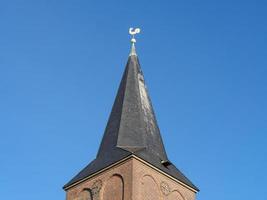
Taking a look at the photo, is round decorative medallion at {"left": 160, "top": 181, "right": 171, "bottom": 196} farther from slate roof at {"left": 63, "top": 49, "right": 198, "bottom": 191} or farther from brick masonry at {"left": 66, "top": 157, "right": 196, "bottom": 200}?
slate roof at {"left": 63, "top": 49, "right": 198, "bottom": 191}

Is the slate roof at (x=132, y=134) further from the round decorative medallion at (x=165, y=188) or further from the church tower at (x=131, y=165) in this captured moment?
the round decorative medallion at (x=165, y=188)

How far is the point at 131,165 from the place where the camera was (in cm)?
3102

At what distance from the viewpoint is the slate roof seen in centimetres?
3250

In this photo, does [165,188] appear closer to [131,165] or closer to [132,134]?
[131,165]

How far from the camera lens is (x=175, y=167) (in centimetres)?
3441

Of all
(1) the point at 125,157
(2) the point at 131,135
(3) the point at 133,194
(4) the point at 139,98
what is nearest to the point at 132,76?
(4) the point at 139,98

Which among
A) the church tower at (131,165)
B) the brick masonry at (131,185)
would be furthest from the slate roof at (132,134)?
the brick masonry at (131,185)

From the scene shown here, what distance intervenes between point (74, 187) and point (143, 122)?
5.42 metres

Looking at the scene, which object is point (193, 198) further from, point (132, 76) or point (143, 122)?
point (132, 76)

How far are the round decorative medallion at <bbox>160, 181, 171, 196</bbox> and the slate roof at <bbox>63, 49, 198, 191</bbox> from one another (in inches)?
27.1

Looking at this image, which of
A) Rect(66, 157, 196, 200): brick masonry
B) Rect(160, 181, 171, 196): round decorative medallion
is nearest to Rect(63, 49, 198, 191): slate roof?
Rect(66, 157, 196, 200): brick masonry

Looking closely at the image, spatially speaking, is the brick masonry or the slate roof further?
the slate roof

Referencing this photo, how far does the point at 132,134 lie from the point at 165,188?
371 cm

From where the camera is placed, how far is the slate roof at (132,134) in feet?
107
